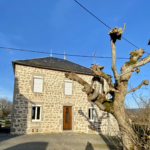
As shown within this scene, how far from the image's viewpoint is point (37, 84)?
1142cm

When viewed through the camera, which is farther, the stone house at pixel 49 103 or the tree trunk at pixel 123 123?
the stone house at pixel 49 103

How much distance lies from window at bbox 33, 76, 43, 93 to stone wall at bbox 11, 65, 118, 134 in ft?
0.73

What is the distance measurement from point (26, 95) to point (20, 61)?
243cm

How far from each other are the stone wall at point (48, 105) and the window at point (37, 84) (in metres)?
0.22

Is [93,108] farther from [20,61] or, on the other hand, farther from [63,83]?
[20,61]

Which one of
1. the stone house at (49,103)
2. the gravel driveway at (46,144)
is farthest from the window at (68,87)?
the gravel driveway at (46,144)

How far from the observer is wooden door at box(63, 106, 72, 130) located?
11.9 meters

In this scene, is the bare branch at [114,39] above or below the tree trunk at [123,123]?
above

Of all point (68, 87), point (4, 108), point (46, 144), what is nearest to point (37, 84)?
point (68, 87)

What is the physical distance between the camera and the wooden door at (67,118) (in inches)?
468

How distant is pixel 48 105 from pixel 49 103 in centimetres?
16

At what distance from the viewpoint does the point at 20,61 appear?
11.1 m

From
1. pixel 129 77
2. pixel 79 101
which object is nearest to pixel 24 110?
pixel 79 101

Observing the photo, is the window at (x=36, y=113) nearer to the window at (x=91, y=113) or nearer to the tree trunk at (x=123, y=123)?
the window at (x=91, y=113)
